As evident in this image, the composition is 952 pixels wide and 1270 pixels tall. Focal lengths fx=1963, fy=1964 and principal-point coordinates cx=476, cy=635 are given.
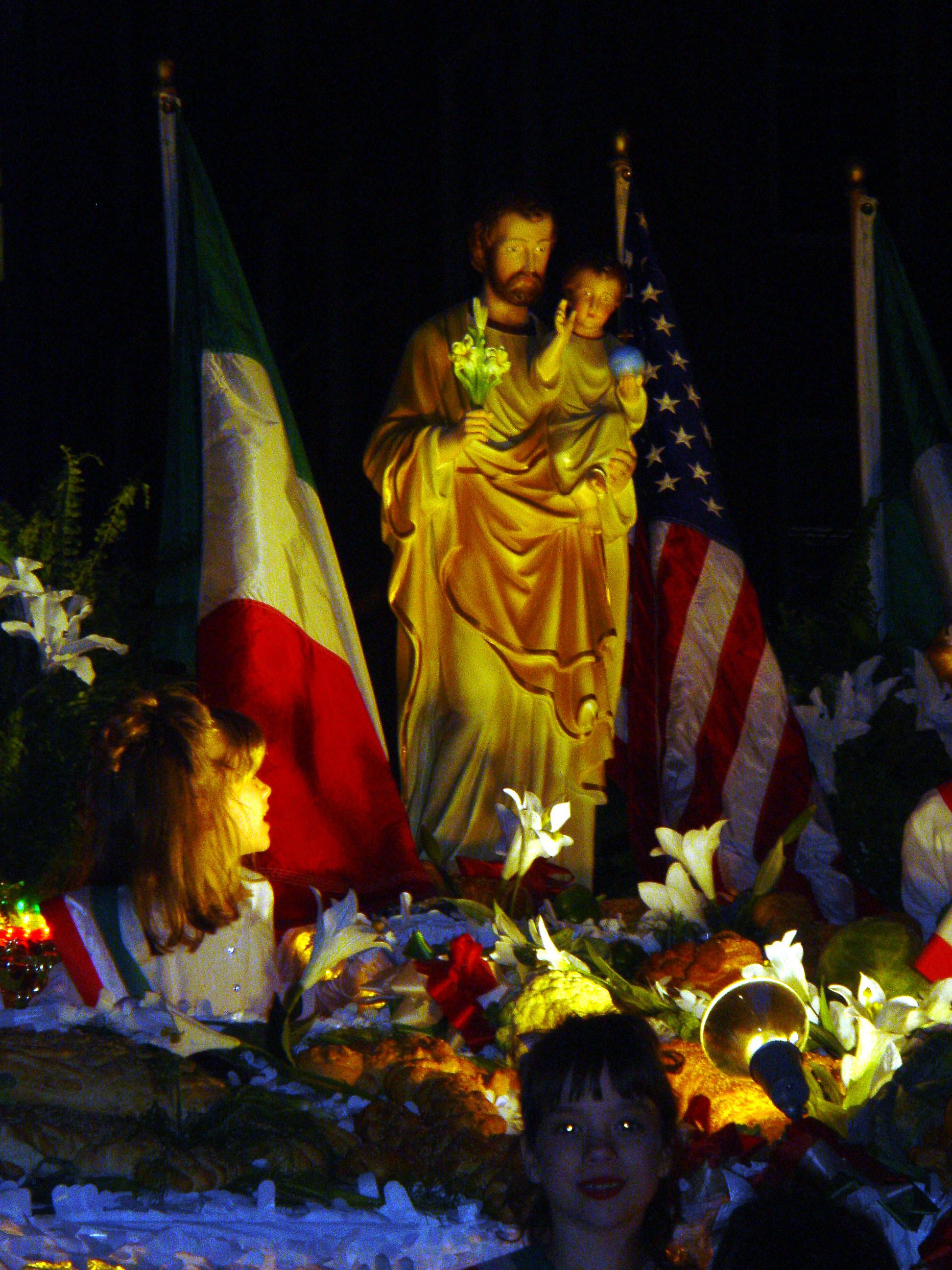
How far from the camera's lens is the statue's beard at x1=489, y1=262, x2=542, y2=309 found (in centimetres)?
565

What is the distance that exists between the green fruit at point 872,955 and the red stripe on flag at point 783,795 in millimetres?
1930

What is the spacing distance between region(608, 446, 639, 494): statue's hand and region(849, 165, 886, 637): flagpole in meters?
1.16

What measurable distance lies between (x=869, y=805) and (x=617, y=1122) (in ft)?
11.2

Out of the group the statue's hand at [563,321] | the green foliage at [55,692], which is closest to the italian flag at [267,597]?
the green foliage at [55,692]

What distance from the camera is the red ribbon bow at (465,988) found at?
10.8ft

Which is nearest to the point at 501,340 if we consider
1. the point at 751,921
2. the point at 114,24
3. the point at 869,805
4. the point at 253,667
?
the point at 253,667

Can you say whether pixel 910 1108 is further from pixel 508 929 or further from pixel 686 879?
pixel 686 879

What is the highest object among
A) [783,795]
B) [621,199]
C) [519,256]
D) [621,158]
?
[621,158]

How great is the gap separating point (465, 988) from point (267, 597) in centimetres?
195

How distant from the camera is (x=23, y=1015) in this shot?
9.71ft

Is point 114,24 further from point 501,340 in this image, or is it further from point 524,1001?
point 524,1001

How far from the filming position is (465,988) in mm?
3352

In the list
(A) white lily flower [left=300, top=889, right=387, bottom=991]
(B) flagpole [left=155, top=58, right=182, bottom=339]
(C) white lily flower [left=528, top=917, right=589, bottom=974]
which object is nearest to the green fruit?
(C) white lily flower [left=528, top=917, right=589, bottom=974]

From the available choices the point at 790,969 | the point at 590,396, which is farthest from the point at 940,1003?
the point at 590,396
